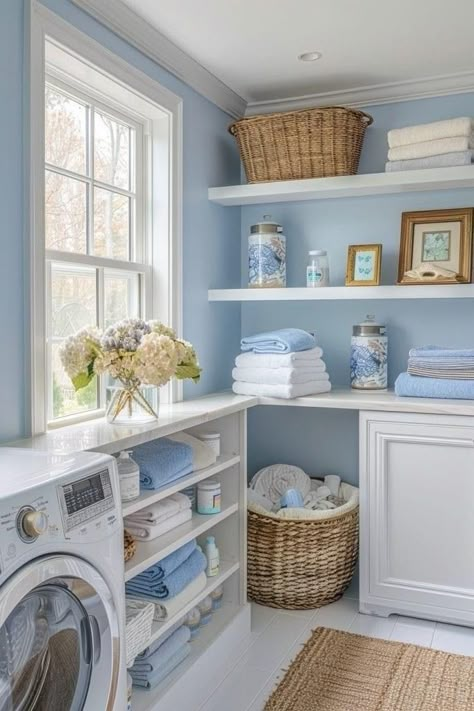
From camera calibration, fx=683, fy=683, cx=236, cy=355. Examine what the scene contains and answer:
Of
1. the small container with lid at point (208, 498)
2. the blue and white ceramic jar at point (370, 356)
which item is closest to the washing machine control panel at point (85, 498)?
the small container with lid at point (208, 498)

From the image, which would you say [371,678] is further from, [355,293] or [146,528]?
[355,293]

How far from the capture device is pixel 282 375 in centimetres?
288

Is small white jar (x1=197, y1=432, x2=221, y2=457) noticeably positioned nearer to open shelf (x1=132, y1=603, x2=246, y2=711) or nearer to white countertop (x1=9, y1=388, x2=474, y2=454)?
white countertop (x1=9, y1=388, x2=474, y2=454)

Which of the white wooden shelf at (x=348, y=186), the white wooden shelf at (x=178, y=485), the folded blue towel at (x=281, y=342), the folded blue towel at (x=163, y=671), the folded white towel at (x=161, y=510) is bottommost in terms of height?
the folded blue towel at (x=163, y=671)

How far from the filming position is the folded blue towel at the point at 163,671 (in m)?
2.05

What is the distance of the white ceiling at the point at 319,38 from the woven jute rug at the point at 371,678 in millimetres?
2285

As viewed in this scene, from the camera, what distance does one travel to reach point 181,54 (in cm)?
267

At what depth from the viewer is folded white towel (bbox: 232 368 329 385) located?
9.41 feet

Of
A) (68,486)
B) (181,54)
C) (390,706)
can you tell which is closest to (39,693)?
(68,486)

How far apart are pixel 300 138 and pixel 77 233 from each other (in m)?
1.09

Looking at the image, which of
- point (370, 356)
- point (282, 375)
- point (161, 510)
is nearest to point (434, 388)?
point (370, 356)

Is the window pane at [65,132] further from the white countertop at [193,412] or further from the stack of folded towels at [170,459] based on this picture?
the stack of folded towels at [170,459]

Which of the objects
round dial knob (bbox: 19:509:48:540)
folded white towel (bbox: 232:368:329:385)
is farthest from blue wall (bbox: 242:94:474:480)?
round dial knob (bbox: 19:509:48:540)

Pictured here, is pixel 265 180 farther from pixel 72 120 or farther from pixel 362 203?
pixel 72 120
